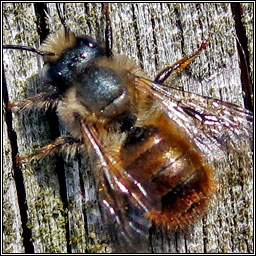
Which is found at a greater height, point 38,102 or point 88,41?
point 88,41

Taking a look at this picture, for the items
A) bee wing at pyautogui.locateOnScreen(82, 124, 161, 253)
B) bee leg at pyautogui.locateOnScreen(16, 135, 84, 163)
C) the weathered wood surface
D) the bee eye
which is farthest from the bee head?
bee wing at pyautogui.locateOnScreen(82, 124, 161, 253)

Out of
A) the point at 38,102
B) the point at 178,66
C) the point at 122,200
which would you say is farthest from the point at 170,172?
the point at 38,102

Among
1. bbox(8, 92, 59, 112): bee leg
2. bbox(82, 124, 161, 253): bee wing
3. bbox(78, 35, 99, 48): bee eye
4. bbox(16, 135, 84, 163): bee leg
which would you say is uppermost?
bbox(78, 35, 99, 48): bee eye

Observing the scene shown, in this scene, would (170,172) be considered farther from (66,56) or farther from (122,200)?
(66,56)

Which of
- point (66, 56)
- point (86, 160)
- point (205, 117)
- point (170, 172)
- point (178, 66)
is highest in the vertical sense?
point (66, 56)

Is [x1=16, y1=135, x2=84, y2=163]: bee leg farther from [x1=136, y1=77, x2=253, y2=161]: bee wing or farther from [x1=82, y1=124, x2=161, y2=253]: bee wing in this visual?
[x1=136, y1=77, x2=253, y2=161]: bee wing

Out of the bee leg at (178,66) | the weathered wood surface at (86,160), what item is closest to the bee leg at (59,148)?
the weathered wood surface at (86,160)
